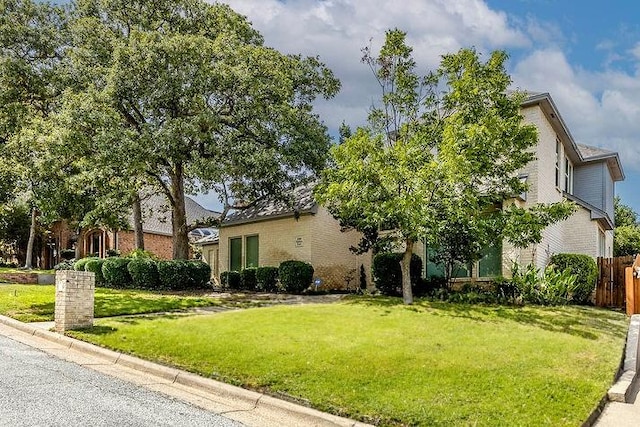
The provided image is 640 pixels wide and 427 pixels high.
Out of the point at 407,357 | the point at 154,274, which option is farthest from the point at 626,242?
the point at 407,357

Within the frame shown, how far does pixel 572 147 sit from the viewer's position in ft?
66.5

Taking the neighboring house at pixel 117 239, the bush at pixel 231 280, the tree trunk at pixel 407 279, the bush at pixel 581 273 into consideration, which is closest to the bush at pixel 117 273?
the bush at pixel 231 280

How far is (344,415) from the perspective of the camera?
5.90 m

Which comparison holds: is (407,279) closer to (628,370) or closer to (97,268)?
(628,370)

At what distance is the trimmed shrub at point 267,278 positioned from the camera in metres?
20.0

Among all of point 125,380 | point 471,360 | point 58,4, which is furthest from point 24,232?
point 471,360

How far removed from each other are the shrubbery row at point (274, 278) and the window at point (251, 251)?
0.64 meters

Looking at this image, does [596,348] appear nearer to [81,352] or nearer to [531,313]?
[531,313]

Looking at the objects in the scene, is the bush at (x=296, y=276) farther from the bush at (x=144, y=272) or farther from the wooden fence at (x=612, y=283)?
the wooden fence at (x=612, y=283)

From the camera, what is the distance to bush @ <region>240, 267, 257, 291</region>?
21047 millimetres

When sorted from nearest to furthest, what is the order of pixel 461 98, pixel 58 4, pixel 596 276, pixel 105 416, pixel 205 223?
pixel 105 416 < pixel 461 98 < pixel 596 276 < pixel 205 223 < pixel 58 4

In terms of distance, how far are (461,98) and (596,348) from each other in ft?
23.5

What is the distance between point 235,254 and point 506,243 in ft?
40.0

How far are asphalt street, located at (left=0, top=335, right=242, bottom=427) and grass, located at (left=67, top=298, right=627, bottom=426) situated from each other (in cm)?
104
